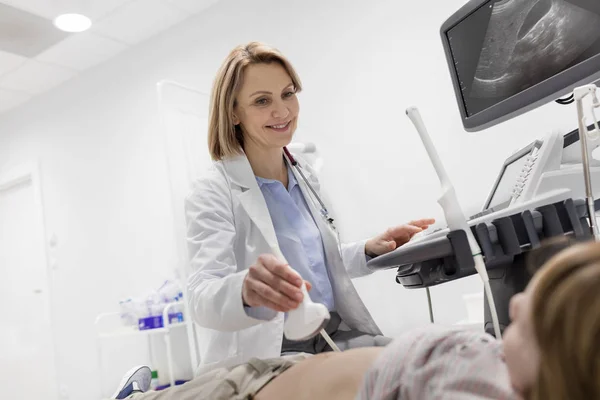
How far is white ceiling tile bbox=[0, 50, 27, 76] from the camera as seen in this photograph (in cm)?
353

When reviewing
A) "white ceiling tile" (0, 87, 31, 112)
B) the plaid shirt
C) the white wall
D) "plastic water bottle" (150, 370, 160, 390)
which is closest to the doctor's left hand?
the white wall

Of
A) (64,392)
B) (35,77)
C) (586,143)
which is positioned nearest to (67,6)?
(35,77)

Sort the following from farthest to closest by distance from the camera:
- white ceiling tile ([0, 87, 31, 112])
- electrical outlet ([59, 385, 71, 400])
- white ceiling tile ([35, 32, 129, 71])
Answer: white ceiling tile ([0, 87, 31, 112])
electrical outlet ([59, 385, 71, 400])
white ceiling tile ([35, 32, 129, 71])

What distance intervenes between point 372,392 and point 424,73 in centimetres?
212

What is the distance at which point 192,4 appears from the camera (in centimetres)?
327

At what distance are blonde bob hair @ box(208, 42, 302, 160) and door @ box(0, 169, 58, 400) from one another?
3.21 meters

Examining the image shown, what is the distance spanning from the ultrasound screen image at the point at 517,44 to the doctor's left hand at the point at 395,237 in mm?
321

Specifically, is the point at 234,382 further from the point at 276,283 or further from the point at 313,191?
the point at 313,191

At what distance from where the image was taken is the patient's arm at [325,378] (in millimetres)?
693

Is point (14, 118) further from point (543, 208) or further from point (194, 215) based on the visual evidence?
point (543, 208)

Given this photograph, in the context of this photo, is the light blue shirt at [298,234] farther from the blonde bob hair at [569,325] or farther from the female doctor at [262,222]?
the blonde bob hair at [569,325]

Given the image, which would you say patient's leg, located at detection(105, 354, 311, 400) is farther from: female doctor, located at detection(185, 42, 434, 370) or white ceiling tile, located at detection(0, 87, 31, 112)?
white ceiling tile, located at detection(0, 87, 31, 112)

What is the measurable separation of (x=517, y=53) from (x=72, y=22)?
289 cm

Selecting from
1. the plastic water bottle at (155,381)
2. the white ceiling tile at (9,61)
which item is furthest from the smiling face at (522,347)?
the white ceiling tile at (9,61)
